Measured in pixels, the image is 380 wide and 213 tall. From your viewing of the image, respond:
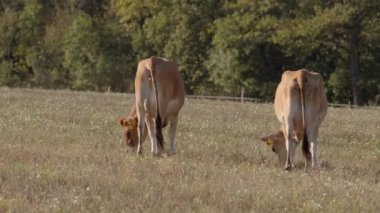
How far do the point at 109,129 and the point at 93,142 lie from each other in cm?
358

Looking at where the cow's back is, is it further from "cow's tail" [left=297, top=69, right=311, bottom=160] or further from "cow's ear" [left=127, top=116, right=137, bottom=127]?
"cow's ear" [left=127, top=116, right=137, bottom=127]

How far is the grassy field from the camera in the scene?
9.09 meters

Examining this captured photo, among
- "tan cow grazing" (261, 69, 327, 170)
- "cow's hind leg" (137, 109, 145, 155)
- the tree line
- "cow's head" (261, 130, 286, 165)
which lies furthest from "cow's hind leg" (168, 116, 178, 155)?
the tree line

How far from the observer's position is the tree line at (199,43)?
52.7 metres

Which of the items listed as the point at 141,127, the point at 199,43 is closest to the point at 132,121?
the point at 141,127

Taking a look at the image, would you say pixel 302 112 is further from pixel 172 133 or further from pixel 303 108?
pixel 172 133

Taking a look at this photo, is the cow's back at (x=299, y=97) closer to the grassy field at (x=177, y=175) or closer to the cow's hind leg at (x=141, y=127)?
the grassy field at (x=177, y=175)

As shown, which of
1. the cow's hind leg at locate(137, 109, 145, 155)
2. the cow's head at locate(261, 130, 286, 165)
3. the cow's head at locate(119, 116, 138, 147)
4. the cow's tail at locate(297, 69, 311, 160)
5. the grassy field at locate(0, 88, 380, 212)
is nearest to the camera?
the grassy field at locate(0, 88, 380, 212)

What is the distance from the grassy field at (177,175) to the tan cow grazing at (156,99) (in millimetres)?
373

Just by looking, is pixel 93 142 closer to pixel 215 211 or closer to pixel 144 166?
pixel 144 166

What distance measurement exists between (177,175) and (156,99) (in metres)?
3.68

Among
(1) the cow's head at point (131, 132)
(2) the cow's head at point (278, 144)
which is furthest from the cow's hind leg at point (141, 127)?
(2) the cow's head at point (278, 144)

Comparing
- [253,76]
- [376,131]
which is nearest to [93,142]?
[376,131]

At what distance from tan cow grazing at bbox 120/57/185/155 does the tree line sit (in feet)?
118
